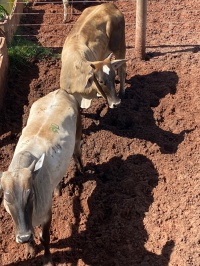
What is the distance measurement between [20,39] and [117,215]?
478cm

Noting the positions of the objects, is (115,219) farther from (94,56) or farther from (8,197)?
(94,56)

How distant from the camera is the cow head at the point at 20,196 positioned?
432 cm

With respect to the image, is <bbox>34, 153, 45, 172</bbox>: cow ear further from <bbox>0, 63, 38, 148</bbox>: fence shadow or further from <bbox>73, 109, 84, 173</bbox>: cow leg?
<bbox>0, 63, 38, 148</bbox>: fence shadow

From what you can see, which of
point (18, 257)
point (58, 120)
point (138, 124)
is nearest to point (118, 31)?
point (138, 124)

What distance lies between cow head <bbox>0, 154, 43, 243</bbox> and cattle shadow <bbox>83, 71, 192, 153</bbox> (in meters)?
2.84

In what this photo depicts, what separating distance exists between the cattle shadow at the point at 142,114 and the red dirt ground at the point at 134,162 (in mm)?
16

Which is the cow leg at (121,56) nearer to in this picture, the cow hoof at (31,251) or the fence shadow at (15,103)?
the fence shadow at (15,103)

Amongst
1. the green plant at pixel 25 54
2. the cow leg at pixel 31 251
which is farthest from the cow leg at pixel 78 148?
the green plant at pixel 25 54

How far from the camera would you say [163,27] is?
9.39m

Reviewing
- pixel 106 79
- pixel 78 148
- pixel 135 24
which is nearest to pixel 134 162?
pixel 78 148

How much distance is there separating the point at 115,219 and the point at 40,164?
1571 mm

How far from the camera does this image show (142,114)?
7449 mm

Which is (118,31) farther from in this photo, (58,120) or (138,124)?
(58,120)

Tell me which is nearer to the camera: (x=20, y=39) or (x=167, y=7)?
(x=20, y=39)
